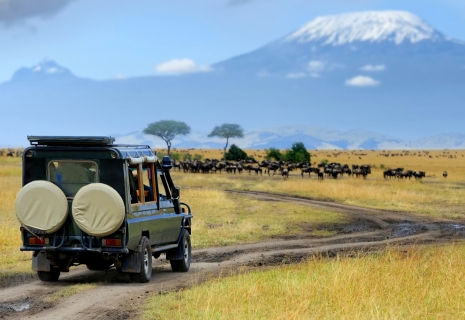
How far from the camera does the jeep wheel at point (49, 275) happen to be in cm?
1409

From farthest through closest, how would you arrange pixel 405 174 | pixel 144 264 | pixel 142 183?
pixel 405 174 → pixel 142 183 → pixel 144 264

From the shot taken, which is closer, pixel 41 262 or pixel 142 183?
pixel 41 262

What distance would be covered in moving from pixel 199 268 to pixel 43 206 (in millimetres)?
4326

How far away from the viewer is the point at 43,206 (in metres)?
13.2

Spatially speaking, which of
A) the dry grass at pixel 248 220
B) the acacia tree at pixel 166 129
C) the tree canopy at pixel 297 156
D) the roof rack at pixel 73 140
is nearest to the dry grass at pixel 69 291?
the roof rack at pixel 73 140

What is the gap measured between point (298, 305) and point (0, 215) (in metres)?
19.5

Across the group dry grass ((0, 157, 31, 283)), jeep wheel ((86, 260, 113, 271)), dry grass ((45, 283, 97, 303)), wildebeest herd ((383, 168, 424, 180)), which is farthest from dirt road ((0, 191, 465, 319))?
wildebeest herd ((383, 168, 424, 180))

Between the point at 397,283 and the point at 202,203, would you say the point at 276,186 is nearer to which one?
the point at 202,203

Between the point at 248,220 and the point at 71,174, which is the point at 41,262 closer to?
the point at 71,174

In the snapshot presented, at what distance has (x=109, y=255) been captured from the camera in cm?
1338

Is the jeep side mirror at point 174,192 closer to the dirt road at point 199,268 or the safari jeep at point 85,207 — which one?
the safari jeep at point 85,207

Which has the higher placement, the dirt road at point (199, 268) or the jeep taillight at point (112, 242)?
the jeep taillight at point (112, 242)

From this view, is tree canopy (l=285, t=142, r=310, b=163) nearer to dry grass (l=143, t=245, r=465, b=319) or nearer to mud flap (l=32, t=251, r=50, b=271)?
dry grass (l=143, t=245, r=465, b=319)

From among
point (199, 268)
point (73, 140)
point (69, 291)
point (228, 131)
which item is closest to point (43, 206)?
point (73, 140)
